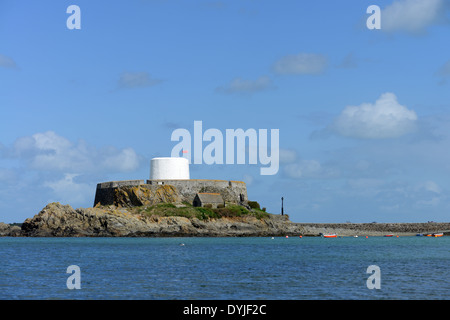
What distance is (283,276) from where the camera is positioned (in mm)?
28438

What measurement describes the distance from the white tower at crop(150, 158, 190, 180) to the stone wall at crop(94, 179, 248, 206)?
→ 2900mm

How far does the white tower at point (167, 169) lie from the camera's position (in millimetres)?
93000

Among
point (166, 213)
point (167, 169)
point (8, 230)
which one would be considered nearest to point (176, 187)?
point (167, 169)

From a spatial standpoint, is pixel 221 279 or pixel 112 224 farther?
pixel 112 224

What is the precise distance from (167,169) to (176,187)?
14.3 ft

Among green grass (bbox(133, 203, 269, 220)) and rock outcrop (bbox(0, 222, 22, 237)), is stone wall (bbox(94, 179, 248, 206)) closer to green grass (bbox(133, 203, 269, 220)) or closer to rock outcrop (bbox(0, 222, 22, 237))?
green grass (bbox(133, 203, 269, 220))

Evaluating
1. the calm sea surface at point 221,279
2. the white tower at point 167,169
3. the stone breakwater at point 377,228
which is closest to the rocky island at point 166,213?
the white tower at point 167,169

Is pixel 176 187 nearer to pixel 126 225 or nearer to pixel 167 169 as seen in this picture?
pixel 167 169

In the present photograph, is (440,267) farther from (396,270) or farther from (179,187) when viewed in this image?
(179,187)

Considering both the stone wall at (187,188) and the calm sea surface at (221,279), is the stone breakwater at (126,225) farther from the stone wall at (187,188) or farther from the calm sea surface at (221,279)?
the calm sea surface at (221,279)

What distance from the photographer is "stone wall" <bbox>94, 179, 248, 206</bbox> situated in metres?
89.6

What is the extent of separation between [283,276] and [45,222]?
2375 inches

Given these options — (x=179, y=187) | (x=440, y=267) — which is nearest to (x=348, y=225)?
(x=179, y=187)

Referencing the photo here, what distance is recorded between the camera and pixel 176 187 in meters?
90.1
